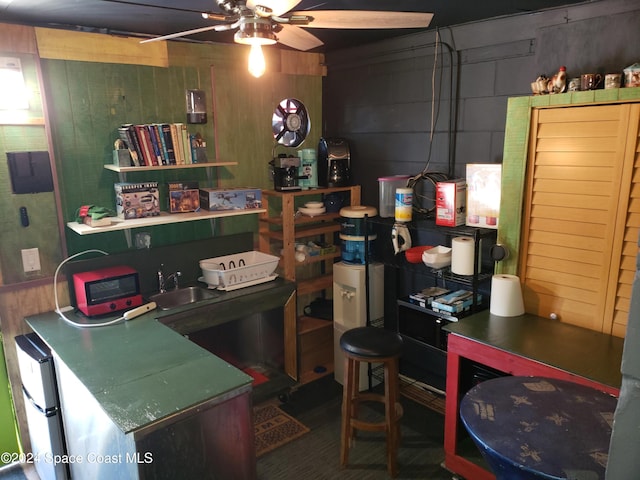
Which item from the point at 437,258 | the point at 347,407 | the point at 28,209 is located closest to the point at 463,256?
the point at 437,258

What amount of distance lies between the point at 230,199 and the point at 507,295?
1.73 meters

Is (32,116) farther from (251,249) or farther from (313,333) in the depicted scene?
(313,333)

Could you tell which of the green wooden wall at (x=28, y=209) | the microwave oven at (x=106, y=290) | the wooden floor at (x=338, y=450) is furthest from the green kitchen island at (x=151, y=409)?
the wooden floor at (x=338, y=450)

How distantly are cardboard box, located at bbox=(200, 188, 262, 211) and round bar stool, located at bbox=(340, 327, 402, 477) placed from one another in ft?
3.61

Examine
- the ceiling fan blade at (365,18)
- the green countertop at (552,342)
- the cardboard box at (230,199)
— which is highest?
the ceiling fan blade at (365,18)

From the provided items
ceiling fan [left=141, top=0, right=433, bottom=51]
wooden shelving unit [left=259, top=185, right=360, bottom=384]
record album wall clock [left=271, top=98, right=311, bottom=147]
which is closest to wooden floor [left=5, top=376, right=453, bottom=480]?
wooden shelving unit [left=259, top=185, right=360, bottom=384]

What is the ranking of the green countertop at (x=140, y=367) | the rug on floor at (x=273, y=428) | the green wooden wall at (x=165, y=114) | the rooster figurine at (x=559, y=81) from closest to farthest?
the green countertop at (x=140, y=367) < the rooster figurine at (x=559, y=81) < the green wooden wall at (x=165, y=114) < the rug on floor at (x=273, y=428)

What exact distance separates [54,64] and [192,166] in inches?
34.9

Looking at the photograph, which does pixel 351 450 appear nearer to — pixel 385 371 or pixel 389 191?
pixel 385 371

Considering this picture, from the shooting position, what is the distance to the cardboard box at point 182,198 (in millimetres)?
2943

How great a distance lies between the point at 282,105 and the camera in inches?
138

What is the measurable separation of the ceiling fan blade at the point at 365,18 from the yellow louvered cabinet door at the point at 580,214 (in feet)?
2.93

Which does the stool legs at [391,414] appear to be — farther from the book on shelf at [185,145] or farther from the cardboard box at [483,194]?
the book on shelf at [185,145]

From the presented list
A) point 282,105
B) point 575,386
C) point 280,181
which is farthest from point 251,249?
point 575,386
